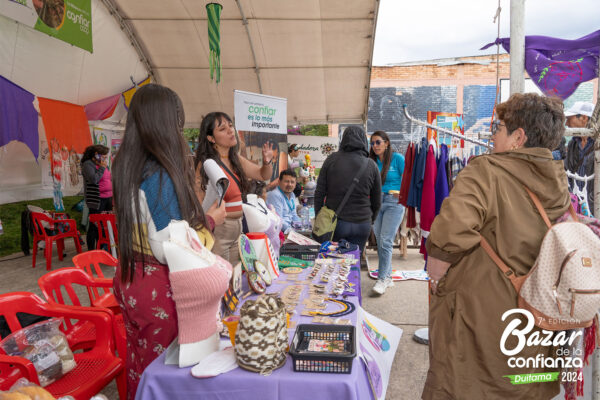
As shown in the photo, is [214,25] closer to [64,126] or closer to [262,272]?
[64,126]

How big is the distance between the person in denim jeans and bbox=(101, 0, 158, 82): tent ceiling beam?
481 centimetres

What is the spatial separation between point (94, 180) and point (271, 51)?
3726 mm

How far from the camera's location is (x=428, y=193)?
378 cm

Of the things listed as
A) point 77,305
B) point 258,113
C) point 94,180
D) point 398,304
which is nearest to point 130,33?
point 94,180

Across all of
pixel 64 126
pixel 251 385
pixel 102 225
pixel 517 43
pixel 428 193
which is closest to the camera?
pixel 251 385

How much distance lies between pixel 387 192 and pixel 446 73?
41.0ft

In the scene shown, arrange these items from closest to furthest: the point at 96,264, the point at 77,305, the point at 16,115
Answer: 1. the point at 77,305
2. the point at 96,264
3. the point at 16,115

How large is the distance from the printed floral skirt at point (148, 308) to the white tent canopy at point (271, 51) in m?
5.76

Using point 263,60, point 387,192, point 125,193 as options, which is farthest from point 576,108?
→ point 263,60

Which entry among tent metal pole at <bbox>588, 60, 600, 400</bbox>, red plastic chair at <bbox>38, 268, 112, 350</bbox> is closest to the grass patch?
red plastic chair at <bbox>38, 268, 112, 350</bbox>

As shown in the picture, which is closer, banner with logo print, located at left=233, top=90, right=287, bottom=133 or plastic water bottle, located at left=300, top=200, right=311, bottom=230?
banner with logo print, located at left=233, top=90, right=287, bottom=133

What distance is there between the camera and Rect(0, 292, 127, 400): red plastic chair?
5.42 feet

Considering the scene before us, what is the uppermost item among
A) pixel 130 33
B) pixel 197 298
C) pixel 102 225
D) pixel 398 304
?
pixel 130 33

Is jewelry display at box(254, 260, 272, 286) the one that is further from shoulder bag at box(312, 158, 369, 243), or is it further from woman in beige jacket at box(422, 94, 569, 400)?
shoulder bag at box(312, 158, 369, 243)
